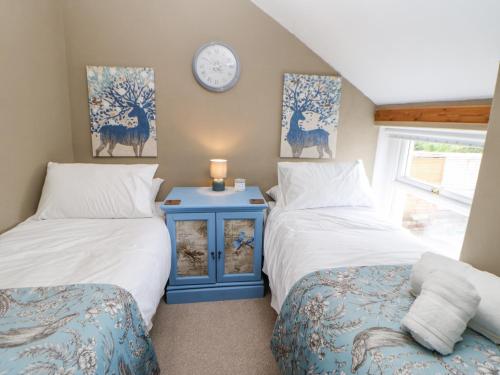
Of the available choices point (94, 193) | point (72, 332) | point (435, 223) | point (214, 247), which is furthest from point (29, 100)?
point (435, 223)

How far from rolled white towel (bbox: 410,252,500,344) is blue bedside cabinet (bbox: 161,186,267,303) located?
117cm

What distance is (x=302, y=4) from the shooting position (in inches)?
80.4

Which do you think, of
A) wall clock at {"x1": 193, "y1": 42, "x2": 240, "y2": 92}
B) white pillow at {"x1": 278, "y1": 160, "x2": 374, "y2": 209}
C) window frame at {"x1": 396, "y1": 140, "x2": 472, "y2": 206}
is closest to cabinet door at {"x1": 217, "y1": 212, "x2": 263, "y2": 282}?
white pillow at {"x1": 278, "y1": 160, "x2": 374, "y2": 209}

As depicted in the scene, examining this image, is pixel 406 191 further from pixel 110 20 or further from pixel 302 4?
pixel 110 20

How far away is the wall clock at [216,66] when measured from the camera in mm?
2441

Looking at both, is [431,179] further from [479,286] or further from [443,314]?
[443,314]

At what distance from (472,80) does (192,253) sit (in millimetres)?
2019

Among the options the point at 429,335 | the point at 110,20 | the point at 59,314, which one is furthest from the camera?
the point at 110,20

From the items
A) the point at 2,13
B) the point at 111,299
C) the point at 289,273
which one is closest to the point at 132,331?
the point at 111,299

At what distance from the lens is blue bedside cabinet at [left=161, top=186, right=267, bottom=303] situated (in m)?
2.16

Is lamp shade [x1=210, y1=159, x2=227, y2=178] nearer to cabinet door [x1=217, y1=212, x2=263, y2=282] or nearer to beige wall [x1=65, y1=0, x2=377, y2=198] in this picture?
beige wall [x1=65, y1=0, x2=377, y2=198]

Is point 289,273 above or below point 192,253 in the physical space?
above

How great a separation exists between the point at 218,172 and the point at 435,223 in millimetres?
1696

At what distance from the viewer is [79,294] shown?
1.21 m
